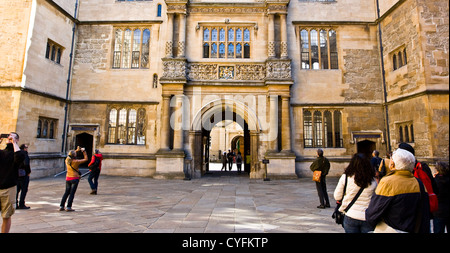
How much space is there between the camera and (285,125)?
12977mm

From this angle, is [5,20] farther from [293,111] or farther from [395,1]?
[395,1]

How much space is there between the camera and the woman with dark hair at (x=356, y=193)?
279 cm

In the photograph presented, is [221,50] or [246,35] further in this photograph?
[246,35]

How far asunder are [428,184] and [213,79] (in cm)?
1103

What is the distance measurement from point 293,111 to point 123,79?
32.7 feet

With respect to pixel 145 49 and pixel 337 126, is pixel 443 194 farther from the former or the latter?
pixel 145 49

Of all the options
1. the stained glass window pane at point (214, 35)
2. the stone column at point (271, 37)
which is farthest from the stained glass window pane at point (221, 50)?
the stone column at point (271, 37)

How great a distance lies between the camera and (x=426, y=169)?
4.21 meters

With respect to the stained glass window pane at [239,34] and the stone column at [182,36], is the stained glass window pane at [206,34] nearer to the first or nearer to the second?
the stone column at [182,36]

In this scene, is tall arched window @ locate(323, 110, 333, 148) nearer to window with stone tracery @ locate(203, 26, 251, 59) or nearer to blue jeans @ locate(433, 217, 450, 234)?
window with stone tracery @ locate(203, 26, 251, 59)

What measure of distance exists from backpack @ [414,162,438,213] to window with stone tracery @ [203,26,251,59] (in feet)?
36.4

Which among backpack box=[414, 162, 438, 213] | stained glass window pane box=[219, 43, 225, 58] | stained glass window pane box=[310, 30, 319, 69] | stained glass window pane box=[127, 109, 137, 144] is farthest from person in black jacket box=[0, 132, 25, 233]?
stained glass window pane box=[310, 30, 319, 69]

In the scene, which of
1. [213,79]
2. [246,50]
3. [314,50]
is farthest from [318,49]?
[213,79]
